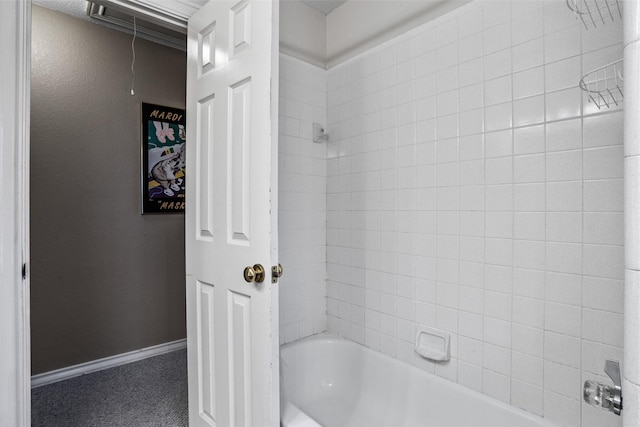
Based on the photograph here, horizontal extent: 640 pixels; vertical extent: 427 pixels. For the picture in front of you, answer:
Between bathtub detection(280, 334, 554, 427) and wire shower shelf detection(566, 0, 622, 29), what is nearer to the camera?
wire shower shelf detection(566, 0, 622, 29)

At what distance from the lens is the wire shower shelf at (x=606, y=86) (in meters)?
1.14

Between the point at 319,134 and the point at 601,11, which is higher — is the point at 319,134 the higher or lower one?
the lower one

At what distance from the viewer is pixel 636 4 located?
600mm

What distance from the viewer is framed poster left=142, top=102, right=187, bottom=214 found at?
2734 mm

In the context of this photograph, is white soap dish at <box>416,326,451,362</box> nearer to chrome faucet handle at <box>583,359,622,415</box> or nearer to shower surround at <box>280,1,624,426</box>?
shower surround at <box>280,1,624,426</box>

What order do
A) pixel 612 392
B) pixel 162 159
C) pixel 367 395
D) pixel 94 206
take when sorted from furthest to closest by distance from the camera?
1. pixel 162 159
2. pixel 94 206
3. pixel 367 395
4. pixel 612 392

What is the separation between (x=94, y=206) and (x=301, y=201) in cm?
159

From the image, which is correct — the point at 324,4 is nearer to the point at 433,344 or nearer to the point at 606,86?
the point at 606,86

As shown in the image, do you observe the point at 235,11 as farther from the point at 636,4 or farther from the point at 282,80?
the point at 636,4

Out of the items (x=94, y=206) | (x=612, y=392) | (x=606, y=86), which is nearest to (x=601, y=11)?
(x=606, y=86)

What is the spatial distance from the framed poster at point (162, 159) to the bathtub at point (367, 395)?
5.26 ft

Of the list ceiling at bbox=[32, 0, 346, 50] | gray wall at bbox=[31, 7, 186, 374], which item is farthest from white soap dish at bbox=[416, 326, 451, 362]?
gray wall at bbox=[31, 7, 186, 374]

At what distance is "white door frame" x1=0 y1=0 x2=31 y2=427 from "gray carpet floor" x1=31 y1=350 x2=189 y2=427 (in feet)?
2.88

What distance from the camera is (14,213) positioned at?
1.17 metres
